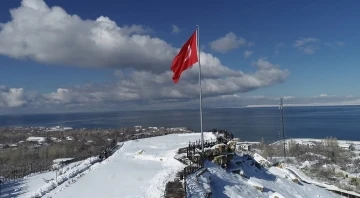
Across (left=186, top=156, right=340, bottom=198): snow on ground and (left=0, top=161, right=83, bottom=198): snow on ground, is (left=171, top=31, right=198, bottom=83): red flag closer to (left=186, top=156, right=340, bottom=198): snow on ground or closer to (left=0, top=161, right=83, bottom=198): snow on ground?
(left=186, top=156, right=340, bottom=198): snow on ground

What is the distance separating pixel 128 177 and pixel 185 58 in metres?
7.18

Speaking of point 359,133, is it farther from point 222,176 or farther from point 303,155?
point 222,176

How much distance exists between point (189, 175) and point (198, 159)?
3.52m

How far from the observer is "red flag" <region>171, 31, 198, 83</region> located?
1720cm

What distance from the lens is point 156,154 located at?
24172 mm

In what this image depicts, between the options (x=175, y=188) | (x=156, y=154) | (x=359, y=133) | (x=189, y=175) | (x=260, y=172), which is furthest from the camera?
(x=359, y=133)

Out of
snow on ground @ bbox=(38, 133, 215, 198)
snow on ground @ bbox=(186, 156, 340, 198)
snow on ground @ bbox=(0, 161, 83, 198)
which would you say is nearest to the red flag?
snow on ground @ bbox=(38, 133, 215, 198)

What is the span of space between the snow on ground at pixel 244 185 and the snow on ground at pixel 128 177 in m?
1.84

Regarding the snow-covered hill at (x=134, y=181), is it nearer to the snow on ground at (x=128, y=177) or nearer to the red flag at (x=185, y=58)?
the snow on ground at (x=128, y=177)

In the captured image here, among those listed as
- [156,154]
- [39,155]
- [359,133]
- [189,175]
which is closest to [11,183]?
[156,154]

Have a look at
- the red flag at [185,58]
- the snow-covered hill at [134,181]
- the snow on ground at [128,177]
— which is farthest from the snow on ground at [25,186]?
the red flag at [185,58]

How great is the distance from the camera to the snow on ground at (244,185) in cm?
1702

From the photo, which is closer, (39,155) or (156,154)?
(156,154)

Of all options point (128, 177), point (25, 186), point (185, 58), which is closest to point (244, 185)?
point (128, 177)
